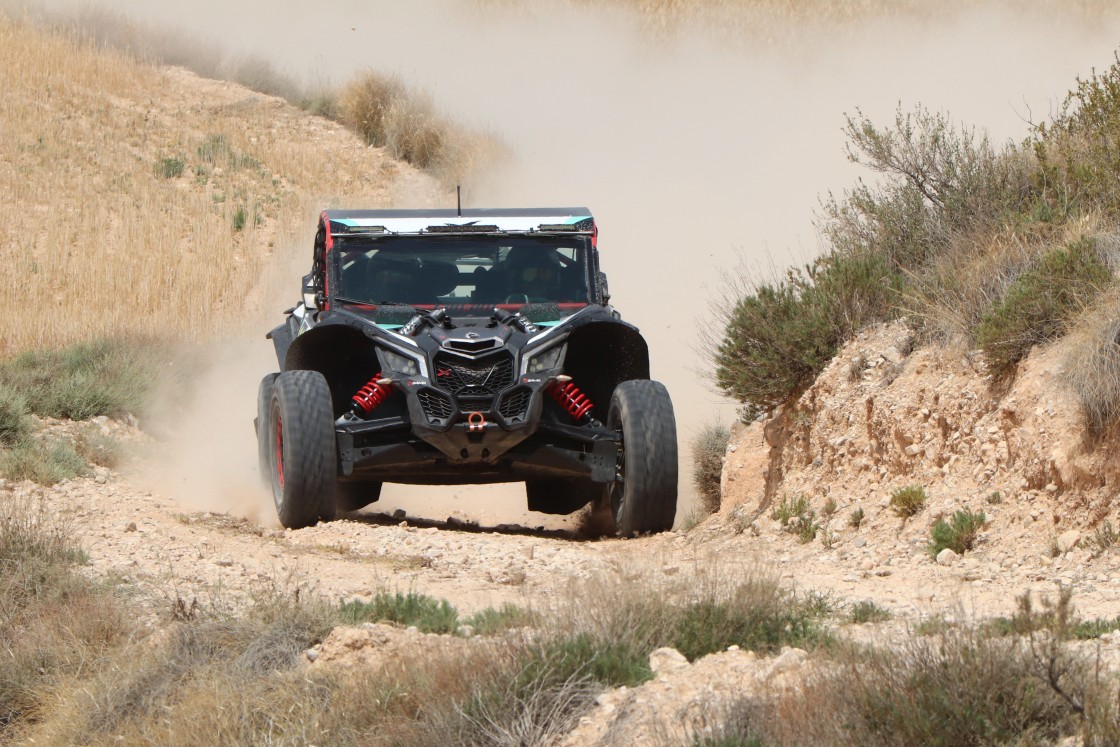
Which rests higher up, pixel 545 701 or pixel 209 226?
pixel 209 226

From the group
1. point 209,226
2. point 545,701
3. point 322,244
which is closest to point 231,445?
point 322,244

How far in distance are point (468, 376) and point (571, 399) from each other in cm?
86

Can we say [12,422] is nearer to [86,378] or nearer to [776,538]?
[86,378]

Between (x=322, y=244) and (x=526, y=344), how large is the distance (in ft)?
7.40

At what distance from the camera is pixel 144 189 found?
90.9ft

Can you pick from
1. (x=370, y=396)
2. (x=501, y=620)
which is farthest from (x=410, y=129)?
(x=501, y=620)

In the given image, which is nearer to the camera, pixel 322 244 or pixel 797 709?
pixel 797 709

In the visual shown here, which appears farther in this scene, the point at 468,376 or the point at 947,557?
the point at 468,376

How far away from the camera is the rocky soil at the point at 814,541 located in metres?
6.27

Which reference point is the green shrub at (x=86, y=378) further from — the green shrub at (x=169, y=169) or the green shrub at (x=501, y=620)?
the green shrub at (x=169, y=169)

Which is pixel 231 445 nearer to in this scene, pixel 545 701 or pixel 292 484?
pixel 292 484

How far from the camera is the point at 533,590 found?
769cm

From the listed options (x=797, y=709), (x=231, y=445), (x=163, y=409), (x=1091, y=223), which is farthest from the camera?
(x=163, y=409)

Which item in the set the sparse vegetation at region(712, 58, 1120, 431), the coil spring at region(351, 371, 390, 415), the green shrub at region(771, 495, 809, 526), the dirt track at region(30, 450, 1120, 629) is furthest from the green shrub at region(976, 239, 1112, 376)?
the coil spring at region(351, 371, 390, 415)
